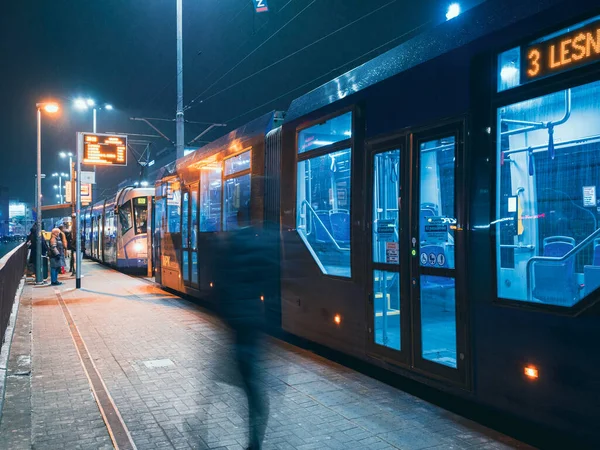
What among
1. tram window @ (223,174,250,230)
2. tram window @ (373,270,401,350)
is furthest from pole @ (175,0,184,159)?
tram window @ (373,270,401,350)

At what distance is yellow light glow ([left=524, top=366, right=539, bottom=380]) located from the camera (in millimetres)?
4188

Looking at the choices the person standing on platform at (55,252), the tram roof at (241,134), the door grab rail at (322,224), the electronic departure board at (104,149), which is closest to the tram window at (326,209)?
the door grab rail at (322,224)

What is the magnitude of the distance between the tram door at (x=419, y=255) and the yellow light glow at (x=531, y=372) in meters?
0.64

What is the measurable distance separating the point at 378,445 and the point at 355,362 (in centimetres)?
275

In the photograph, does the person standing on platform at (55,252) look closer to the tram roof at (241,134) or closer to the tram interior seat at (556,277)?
the tram roof at (241,134)

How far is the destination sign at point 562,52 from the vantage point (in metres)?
3.88

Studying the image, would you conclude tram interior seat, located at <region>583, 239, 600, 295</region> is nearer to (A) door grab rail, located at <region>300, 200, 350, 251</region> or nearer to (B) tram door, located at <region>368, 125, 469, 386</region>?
(B) tram door, located at <region>368, 125, 469, 386</region>

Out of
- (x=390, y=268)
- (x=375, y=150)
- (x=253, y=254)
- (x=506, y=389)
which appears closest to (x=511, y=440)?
(x=506, y=389)

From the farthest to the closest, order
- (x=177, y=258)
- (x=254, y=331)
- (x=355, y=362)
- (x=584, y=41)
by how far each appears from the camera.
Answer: (x=177, y=258) < (x=355, y=362) < (x=254, y=331) < (x=584, y=41)

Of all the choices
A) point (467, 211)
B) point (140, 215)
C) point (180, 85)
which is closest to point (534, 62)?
point (467, 211)

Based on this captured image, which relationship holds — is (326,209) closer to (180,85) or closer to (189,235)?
(189,235)

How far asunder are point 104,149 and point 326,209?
518 inches

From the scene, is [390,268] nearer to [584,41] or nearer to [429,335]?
[429,335]

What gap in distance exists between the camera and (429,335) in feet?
17.5
